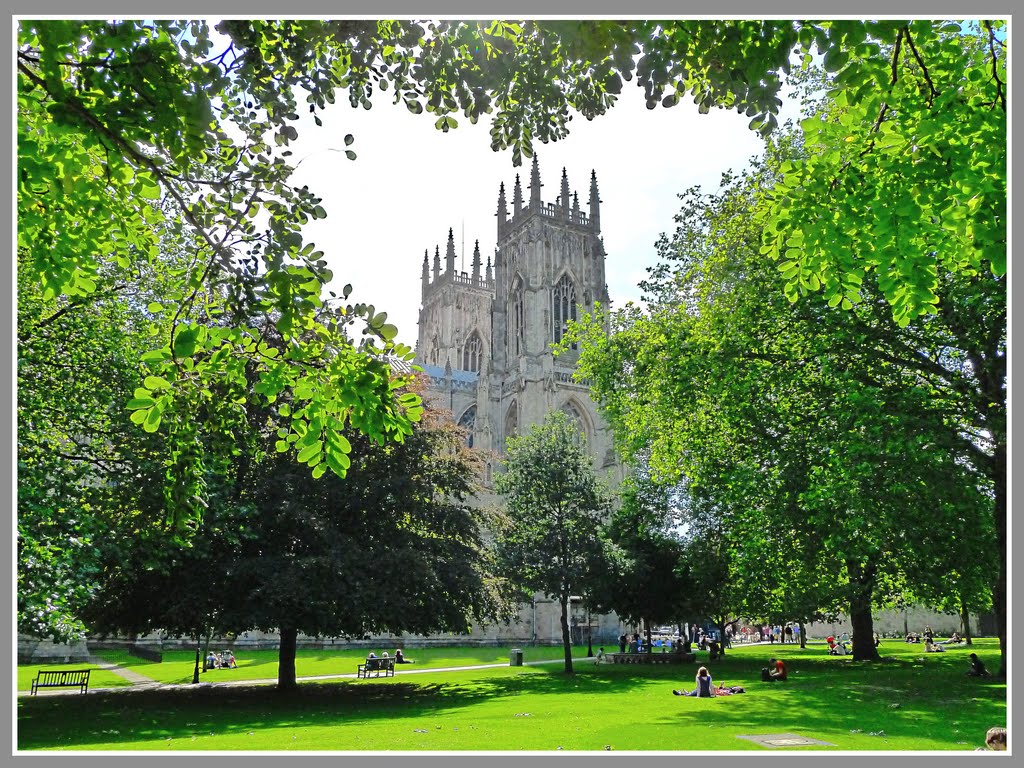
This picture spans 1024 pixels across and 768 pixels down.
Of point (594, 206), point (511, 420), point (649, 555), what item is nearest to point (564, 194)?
point (594, 206)

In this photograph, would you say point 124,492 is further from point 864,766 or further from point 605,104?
point 864,766

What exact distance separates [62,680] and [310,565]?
11.0 meters

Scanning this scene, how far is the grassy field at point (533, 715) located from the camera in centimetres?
1199

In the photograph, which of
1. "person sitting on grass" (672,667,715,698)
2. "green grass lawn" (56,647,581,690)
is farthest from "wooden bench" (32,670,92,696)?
"person sitting on grass" (672,667,715,698)

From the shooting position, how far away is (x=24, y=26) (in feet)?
22.2

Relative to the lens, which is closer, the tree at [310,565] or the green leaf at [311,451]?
the green leaf at [311,451]

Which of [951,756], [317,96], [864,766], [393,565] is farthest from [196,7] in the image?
[393,565]

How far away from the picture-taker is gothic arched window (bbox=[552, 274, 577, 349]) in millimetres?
75062

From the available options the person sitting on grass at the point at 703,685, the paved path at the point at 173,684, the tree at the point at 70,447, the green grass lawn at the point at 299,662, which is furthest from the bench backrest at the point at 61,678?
the person sitting on grass at the point at 703,685

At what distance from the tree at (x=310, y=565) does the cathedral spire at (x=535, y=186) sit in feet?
181

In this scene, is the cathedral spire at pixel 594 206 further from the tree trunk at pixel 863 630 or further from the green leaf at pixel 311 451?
the green leaf at pixel 311 451

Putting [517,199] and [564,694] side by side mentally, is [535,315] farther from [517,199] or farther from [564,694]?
[564,694]

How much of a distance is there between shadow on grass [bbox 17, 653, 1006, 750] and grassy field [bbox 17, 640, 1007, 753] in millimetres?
38

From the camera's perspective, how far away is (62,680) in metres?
24.8
